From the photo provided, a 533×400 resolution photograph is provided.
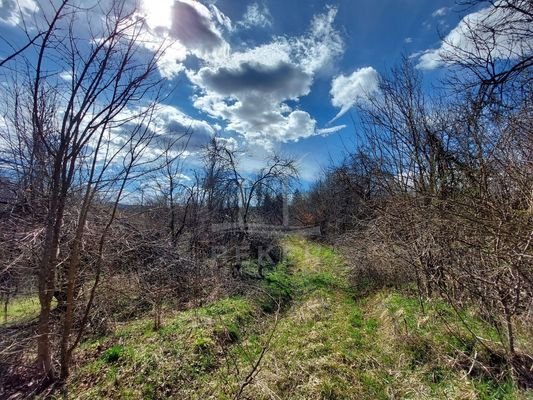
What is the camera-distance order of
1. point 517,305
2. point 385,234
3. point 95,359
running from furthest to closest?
point 385,234 < point 95,359 < point 517,305

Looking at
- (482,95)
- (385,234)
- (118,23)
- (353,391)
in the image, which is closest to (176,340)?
(353,391)

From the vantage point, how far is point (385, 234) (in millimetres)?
6414

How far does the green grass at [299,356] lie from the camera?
3646mm

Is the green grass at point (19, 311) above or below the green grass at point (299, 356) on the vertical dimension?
below

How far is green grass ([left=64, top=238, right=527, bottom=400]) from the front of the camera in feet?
12.0

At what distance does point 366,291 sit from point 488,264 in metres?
5.05

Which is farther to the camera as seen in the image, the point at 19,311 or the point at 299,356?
the point at 19,311

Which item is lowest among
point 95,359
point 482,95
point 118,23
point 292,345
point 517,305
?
point 95,359

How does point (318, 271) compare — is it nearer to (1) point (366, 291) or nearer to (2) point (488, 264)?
(1) point (366, 291)

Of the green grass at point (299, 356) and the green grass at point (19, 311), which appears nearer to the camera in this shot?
the green grass at point (299, 356)

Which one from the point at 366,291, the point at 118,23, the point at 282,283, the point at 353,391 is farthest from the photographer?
the point at 282,283

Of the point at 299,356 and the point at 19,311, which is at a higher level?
the point at 299,356

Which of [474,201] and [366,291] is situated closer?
[474,201]

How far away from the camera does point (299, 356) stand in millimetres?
4578
